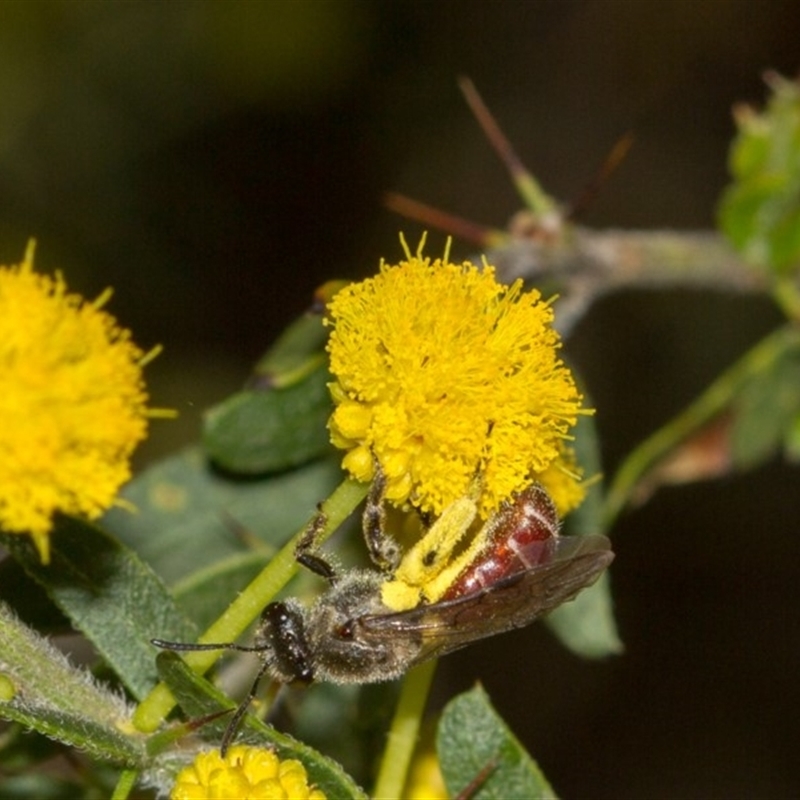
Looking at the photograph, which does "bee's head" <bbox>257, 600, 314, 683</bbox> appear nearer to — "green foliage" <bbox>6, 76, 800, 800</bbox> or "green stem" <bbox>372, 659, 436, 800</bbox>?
"green foliage" <bbox>6, 76, 800, 800</bbox>

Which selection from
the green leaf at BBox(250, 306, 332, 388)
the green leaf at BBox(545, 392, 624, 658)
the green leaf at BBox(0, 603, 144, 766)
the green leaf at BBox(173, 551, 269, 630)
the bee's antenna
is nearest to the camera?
the green leaf at BBox(0, 603, 144, 766)

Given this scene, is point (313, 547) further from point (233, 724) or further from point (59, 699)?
point (59, 699)

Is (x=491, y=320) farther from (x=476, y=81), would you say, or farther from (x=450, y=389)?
(x=476, y=81)

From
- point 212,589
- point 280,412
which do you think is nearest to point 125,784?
point 212,589

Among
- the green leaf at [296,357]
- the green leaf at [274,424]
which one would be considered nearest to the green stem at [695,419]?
the green leaf at [274,424]

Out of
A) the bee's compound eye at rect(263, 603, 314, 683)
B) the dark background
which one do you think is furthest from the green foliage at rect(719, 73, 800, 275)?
the bee's compound eye at rect(263, 603, 314, 683)

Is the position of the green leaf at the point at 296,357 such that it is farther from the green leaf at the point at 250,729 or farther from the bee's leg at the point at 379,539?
the green leaf at the point at 250,729
